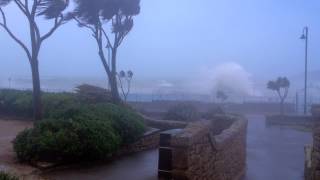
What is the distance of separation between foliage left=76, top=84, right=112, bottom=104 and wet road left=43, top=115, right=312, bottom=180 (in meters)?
4.85

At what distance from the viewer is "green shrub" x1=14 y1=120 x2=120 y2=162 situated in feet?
34.9

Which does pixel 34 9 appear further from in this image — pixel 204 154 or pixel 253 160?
pixel 204 154

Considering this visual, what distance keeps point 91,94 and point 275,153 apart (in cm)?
686

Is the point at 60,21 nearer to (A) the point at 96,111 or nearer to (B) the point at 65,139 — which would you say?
(A) the point at 96,111

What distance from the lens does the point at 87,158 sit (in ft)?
37.4

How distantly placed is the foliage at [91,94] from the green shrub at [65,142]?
22.1ft

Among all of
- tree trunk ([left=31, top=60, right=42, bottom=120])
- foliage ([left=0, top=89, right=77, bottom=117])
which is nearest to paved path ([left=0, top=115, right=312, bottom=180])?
tree trunk ([left=31, top=60, right=42, bottom=120])

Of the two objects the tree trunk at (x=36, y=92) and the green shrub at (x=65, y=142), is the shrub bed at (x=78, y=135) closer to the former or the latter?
the green shrub at (x=65, y=142)

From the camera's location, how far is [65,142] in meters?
10.8

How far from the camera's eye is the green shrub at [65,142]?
34.9 ft

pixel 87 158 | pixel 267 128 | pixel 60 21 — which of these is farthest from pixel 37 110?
pixel 267 128

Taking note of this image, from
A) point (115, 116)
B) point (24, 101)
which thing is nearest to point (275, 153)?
point (115, 116)

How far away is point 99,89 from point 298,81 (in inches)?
4046

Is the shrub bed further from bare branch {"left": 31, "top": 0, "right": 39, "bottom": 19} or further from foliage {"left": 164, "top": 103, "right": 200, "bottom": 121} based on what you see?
foliage {"left": 164, "top": 103, "right": 200, "bottom": 121}
